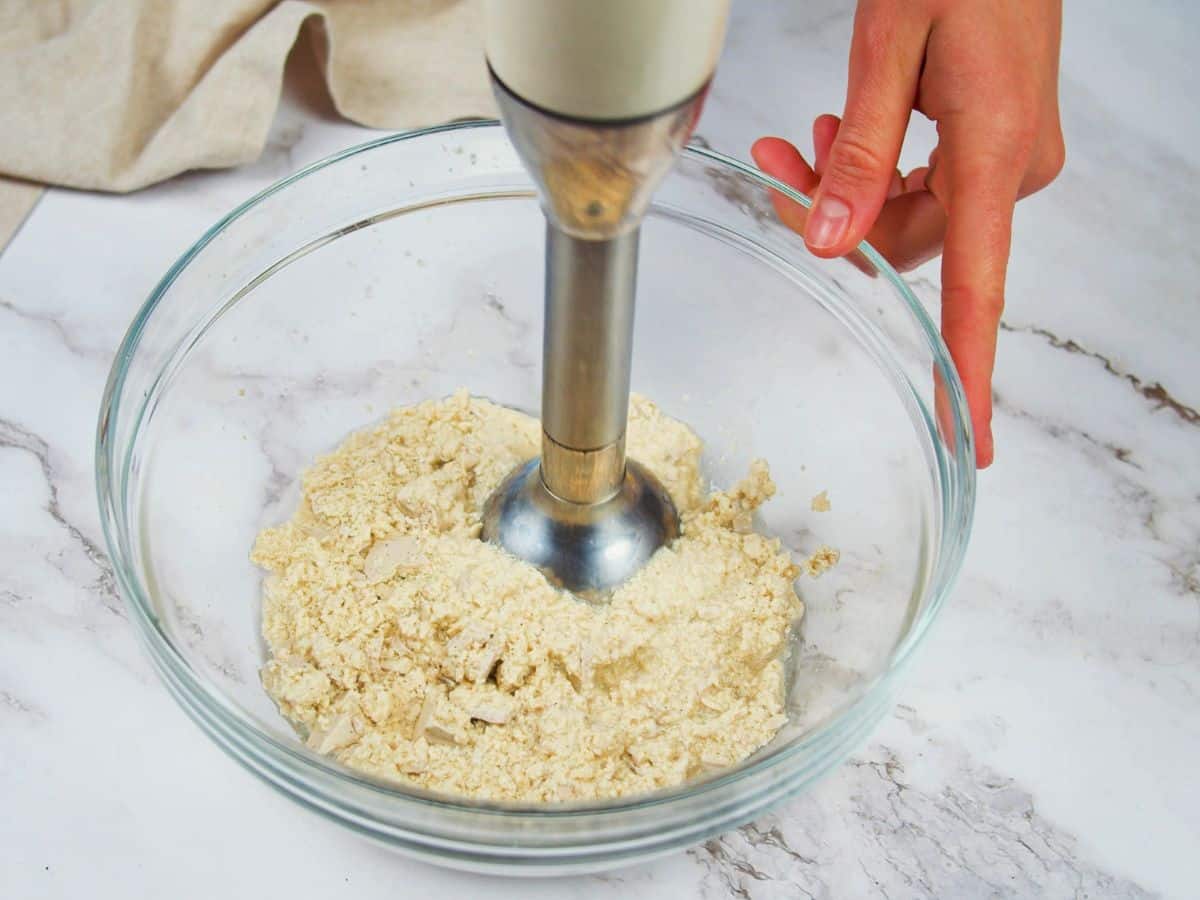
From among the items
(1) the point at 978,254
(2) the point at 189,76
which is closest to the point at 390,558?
(1) the point at 978,254

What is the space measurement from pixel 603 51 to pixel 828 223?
1.50 ft

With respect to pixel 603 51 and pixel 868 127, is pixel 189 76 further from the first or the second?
pixel 603 51

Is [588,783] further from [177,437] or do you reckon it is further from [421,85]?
[421,85]

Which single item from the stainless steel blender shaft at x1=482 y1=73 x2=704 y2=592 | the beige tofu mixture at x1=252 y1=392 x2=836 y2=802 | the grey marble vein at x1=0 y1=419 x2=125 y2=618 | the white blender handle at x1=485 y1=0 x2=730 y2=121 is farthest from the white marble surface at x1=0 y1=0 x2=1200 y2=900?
the white blender handle at x1=485 y1=0 x2=730 y2=121

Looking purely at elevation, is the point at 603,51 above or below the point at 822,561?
above

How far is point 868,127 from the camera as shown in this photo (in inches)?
39.8

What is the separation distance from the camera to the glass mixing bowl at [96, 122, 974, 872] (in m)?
0.93

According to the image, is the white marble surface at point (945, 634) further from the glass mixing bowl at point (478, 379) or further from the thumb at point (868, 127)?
the thumb at point (868, 127)

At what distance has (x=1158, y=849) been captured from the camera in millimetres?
981

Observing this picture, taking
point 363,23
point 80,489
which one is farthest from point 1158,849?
point 363,23

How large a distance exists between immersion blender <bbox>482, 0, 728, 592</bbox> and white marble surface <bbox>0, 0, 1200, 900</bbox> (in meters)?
0.27

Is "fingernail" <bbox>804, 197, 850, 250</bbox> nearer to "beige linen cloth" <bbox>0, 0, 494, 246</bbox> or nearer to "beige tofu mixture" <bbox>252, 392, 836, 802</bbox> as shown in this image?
"beige tofu mixture" <bbox>252, 392, 836, 802</bbox>

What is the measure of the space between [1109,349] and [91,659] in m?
0.98

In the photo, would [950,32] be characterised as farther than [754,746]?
Yes
